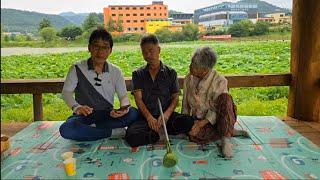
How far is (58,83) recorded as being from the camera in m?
3.37

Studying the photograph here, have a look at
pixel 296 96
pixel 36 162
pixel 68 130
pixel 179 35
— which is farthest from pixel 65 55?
pixel 296 96

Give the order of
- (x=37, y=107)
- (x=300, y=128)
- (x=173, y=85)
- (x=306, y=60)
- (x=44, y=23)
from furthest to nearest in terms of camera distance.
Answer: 1. (x=44, y=23)
2. (x=37, y=107)
3. (x=306, y=60)
4. (x=300, y=128)
5. (x=173, y=85)

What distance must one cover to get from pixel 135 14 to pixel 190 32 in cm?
72

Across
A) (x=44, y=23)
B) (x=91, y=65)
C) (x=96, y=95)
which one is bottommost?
(x=96, y=95)

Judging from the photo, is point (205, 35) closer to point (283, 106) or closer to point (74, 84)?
point (283, 106)

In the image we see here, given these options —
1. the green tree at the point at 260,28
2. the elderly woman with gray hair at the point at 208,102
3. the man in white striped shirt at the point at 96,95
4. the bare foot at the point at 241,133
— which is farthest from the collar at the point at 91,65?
the green tree at the point at 260,28

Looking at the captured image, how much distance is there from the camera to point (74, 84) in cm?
279

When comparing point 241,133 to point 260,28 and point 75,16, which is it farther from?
point 75,16

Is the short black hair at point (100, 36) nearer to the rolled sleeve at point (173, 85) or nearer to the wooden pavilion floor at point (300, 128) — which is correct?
the rolled sleeve at point (173, 85)

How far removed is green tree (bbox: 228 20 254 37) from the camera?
4.19 m

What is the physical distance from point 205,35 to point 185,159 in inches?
90.2

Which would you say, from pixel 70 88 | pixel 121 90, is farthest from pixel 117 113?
pixel 70 88

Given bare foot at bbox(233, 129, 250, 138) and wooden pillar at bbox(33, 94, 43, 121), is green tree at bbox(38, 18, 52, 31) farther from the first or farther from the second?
bare foot at bbox(233, 129, 250, 138)

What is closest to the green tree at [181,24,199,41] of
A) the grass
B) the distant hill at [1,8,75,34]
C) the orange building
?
the grass
